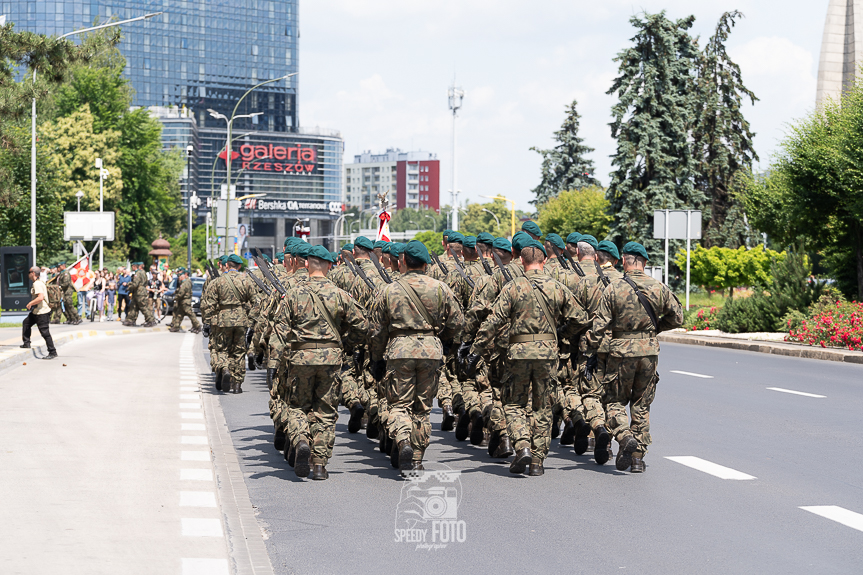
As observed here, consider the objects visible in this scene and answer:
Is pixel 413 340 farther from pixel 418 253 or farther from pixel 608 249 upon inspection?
pixel 608 249

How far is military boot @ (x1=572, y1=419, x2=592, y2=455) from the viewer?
9664 millimetres

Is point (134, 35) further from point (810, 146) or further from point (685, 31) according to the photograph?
point (810, 146)

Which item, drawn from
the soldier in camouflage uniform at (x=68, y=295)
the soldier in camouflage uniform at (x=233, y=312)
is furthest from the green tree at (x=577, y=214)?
the soldier in camouflage uniform at (x=233, y=312)

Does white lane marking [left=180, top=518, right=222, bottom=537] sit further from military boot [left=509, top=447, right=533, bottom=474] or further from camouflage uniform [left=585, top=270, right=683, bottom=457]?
camouflage uniform [left=585, top=270, right=683, bottom=457]

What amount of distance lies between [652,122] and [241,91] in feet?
504

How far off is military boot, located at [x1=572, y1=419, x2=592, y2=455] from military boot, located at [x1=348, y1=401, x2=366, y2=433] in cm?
255

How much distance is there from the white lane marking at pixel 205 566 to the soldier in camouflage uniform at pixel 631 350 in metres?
4.04

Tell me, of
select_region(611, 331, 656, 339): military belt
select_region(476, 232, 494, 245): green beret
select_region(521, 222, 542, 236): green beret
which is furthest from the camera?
select_region(521, 222, 542, 236): green beret

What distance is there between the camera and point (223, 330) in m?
15.5

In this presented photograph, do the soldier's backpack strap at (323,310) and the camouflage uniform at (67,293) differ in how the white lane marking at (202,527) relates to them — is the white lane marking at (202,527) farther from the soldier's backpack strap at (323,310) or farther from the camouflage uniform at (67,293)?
the camouflage uniform at (67,293)

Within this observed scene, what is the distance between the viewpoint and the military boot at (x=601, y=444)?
29.5 feet

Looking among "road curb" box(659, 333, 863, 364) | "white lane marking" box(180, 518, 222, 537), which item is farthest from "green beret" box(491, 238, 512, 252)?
"road curb" box(659, 333, 863, 364)

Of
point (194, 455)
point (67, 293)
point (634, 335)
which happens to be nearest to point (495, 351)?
point (634, 335)

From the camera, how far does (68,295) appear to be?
113 ft
